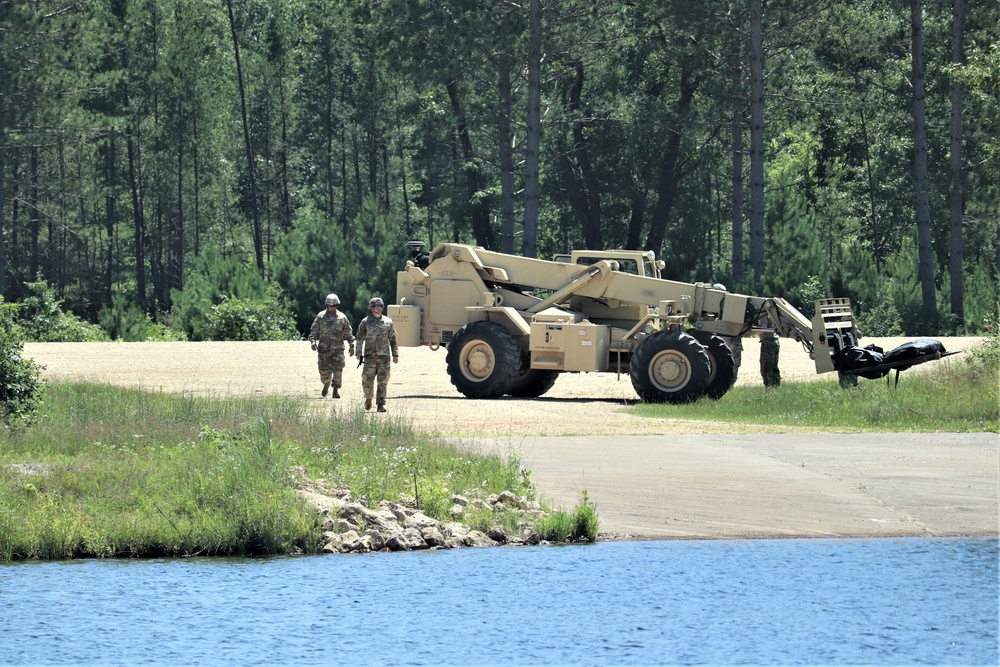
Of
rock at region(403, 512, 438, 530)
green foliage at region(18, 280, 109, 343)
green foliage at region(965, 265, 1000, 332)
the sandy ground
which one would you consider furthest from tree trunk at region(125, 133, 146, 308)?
rock at region(403, 512, 438, 530)

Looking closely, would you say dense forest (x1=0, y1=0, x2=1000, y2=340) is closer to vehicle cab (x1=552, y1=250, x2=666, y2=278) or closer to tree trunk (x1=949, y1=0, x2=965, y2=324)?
tree trunk (x1=949, y1=0, x2=965, y2=324)

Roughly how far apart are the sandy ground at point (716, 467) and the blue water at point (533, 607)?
0.82m

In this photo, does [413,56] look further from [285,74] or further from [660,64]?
[285,74]

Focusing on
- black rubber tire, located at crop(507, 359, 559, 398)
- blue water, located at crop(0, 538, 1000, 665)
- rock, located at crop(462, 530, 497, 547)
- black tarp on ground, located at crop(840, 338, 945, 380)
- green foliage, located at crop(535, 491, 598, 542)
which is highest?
black tarp on ground, located at crop(840, 338, 945, 380)

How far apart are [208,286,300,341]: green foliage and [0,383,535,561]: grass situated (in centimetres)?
2649

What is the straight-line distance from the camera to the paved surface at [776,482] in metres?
14.8

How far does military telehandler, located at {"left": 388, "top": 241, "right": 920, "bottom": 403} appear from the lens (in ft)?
82.2

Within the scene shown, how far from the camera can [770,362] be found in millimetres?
26562

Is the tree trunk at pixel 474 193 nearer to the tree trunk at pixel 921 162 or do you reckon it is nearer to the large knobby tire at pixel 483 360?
the tree trunk at pixel 921 162

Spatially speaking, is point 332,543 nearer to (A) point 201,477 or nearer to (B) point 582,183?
(A) point 201,477

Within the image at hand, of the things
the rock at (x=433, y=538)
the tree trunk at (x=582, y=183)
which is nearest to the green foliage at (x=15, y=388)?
the rock at (x=433, y=538)

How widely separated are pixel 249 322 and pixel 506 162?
9.50 metres

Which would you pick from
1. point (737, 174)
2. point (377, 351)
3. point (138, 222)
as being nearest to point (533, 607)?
point (377, 351)

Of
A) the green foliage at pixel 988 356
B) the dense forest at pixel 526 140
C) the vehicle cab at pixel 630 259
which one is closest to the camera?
the green foliage at pixel 988 356
